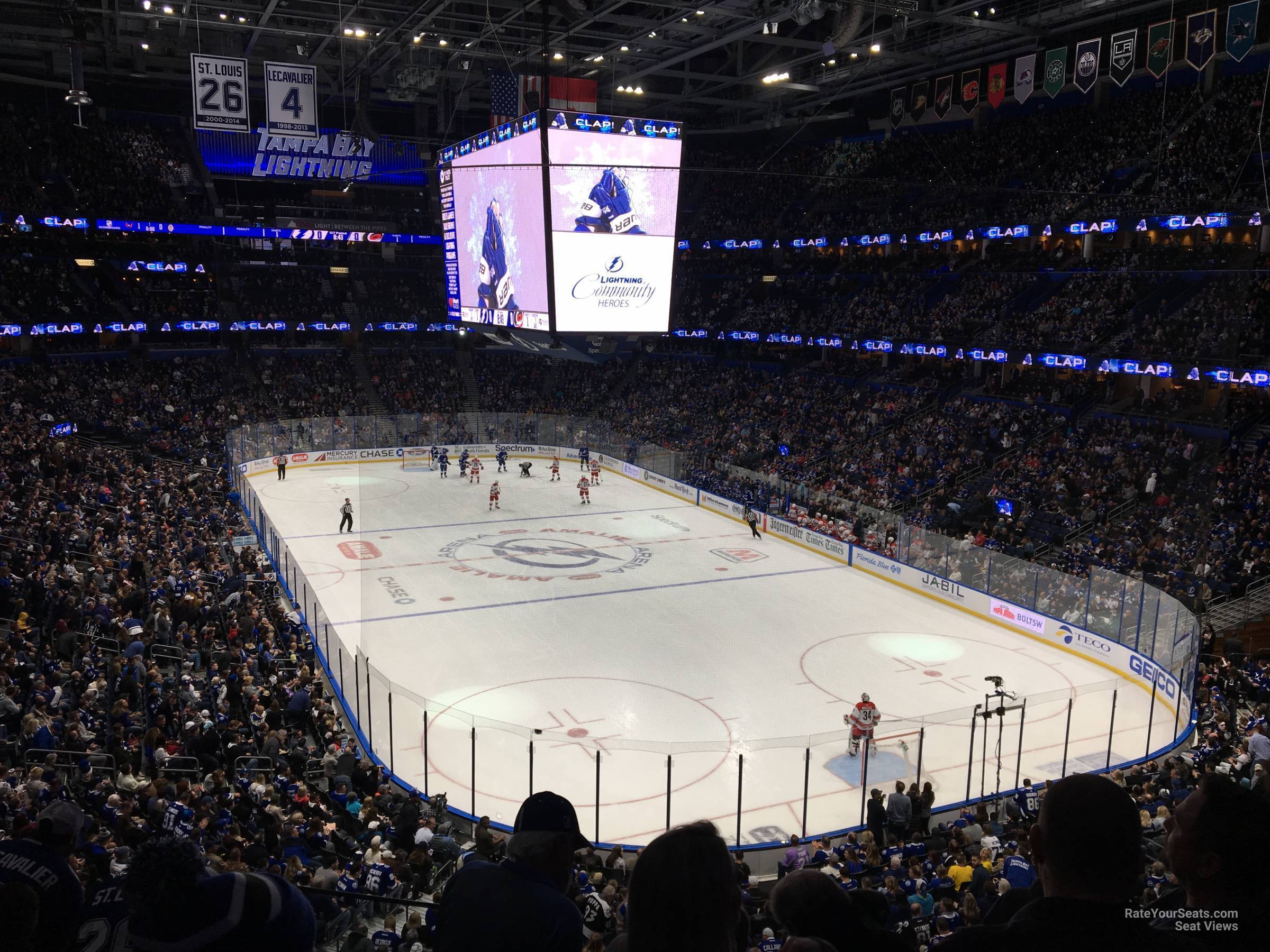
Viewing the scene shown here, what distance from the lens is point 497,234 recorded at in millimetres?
21469

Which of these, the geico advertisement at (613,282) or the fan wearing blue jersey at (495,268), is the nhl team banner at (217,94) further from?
the geico advertisement at (613,282)

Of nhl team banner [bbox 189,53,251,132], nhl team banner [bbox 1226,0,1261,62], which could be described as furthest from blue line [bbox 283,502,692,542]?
nhl team banner [bbox 1226,0,1261,62]

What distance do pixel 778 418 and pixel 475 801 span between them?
97.1 ft

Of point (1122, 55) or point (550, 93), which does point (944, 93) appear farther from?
point (550, 93)

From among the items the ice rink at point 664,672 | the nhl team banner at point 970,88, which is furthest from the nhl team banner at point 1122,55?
the ice rink at point 664,672

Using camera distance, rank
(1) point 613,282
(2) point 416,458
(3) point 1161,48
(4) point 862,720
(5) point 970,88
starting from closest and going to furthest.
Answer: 1. (4) point 862,720
2. (1) point 613,282
3. (3) point 1161,48
4. (5) point 970,88
5. (2) point 416,458

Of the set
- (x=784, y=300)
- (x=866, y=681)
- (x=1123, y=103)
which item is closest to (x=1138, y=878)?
(x=866, y=681)

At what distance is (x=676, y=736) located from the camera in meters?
15.8

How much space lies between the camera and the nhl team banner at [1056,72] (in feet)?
82.2

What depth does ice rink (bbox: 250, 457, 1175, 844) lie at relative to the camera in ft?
44.3

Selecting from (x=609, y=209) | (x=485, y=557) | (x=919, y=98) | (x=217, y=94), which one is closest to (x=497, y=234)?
(x=609, y=209)

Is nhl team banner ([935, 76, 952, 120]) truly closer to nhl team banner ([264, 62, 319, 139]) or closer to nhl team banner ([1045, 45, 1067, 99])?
nhl team banner ([1045, 45, 1067, 99])

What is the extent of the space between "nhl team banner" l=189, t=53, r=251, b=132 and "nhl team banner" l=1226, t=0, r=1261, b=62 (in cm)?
2124

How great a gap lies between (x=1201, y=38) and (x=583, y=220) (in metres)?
15.2
